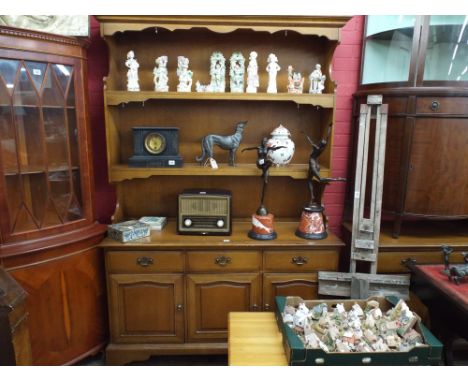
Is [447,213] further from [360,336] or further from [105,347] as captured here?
[105,347]

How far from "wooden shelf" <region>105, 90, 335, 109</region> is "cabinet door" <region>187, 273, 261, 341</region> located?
1025 mm

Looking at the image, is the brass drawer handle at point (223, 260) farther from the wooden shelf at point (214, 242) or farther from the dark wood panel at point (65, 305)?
the dark wood panel at point (65, 305)

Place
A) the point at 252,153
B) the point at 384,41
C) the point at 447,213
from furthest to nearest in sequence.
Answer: the point at 252,153, the point at 384,41, the point at 447,213

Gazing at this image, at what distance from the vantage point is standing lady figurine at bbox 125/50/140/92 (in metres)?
1.99

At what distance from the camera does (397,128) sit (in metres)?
1.93

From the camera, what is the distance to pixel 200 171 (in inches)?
78.7

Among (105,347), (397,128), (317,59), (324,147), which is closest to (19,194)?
(105,347)

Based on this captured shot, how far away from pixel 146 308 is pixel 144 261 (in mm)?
Result: 289

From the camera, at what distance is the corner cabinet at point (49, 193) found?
1636mm

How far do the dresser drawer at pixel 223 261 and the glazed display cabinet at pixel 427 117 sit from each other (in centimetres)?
88

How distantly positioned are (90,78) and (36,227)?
1.03m

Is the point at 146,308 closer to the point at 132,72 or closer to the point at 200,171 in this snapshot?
the point at 200,171

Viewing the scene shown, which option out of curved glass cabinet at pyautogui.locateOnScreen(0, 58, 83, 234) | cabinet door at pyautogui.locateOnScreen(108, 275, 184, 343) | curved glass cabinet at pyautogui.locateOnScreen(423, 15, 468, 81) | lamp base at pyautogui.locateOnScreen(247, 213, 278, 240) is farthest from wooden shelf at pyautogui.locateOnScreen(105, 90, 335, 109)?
cabinet door at pyautogui.locateOnScreen(108, 275, 184, 343)

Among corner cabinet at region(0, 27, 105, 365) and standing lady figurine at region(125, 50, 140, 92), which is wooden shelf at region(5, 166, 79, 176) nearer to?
corner cabinet at region(0, 27, 105, 365)
